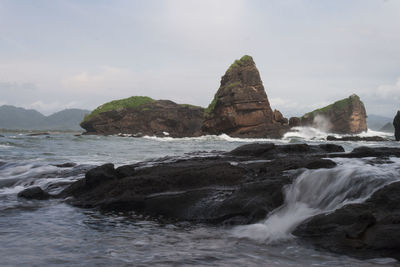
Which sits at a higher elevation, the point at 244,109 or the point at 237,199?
the point at 244,109

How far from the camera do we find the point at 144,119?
344 ft

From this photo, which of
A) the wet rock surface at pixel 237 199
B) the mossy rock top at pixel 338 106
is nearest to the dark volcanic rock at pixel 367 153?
the wet rock surface at pixel 237 199

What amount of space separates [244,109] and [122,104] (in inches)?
2142

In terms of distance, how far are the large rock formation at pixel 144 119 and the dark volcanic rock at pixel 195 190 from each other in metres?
88.6

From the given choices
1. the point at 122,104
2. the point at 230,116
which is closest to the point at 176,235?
the point at 230,116

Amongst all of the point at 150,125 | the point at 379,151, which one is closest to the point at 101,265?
the point at 379,151

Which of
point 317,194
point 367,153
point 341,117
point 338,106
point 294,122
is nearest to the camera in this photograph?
point 317,194

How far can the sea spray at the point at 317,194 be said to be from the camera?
256 inches

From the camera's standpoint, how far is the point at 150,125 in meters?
104

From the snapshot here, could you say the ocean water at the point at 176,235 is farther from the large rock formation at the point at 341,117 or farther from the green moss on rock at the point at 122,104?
the green moss on rock at the point at 122,104

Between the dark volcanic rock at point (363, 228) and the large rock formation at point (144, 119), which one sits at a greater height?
the large rock formation at point (144, 119)

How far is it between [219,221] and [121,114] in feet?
326

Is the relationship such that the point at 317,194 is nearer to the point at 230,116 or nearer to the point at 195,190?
the point at 195,190

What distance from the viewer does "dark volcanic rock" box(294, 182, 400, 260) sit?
16.7ft
